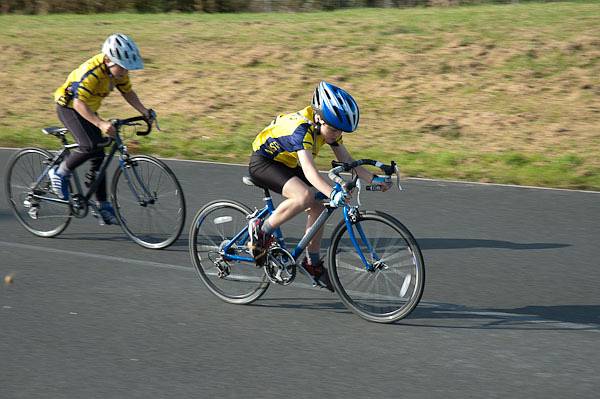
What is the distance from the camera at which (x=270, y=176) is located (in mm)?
7891

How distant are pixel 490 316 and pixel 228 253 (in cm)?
202

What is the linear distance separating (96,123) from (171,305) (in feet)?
7.70

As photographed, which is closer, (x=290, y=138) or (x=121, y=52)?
(x=290, y=138)

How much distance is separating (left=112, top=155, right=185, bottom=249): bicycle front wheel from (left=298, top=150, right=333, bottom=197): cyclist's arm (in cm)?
261

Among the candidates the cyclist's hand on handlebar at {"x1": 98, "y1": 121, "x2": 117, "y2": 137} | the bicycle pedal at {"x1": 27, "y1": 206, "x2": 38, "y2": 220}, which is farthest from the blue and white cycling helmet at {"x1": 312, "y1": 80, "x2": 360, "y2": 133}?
the bicycle pedal at {"x1": 27, "y1": 206, "x2": 38, "y2": 220}

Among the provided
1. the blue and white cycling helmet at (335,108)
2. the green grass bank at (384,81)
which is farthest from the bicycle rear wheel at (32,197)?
the green grass bank at (384,81)

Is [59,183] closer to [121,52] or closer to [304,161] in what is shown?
[121,52]

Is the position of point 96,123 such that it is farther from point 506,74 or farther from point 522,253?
point 506,74

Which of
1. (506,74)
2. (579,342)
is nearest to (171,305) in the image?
(579,342)

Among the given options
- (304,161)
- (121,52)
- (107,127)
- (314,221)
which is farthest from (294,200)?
(121,52)

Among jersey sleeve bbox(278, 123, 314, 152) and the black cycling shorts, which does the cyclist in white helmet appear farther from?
jersey sleeve bbox(278, 123, 314, 152)

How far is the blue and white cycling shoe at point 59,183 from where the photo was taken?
10195mm

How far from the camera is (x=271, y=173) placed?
7.89m

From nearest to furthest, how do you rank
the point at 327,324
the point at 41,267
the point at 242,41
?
the point at 327,324
the point at 41,267
the point at 242,41
